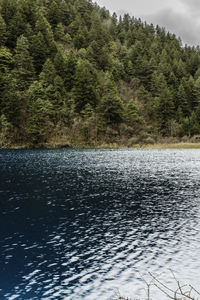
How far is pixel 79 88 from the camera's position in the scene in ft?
345

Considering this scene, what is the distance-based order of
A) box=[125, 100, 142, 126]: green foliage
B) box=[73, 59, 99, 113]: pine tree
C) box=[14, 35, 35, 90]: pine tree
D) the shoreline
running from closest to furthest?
the shoreline, box=[14, 35, 35, 90]: pine tree, box=[73, 59, 99, 113]: pine tree, box=[125, 100, 142, 126]: green foliage

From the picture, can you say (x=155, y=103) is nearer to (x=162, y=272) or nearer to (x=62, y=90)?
(x=62, y=90)

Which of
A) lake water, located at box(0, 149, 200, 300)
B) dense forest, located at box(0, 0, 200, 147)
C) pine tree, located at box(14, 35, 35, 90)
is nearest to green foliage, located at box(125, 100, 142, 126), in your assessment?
dense forest, located at box(0, 0, 200, 147)

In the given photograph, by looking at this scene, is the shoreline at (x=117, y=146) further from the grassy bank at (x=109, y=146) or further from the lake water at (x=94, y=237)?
the lake water at (x=94, y=237)

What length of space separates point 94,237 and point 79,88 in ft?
305

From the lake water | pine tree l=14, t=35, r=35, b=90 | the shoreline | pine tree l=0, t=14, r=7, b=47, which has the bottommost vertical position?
the lake water

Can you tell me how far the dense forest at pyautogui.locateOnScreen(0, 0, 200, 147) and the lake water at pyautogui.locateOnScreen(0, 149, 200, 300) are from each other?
62803 mm

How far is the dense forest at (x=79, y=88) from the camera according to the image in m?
95.3

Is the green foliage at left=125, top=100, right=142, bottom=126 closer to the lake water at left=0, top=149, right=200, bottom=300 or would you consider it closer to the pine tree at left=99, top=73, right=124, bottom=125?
the pine tree at left=99, top=73, right=124, bottom=125

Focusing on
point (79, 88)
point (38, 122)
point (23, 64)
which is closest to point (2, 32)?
point (23, 64)

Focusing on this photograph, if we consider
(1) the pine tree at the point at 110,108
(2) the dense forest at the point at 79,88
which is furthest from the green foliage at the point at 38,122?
(1) the pine tree at the point at 110,108

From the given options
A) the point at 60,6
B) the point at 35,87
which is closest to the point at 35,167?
the point at 35,87

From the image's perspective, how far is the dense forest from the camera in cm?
9531

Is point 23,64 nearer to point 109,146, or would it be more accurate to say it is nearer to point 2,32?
point 2,32
